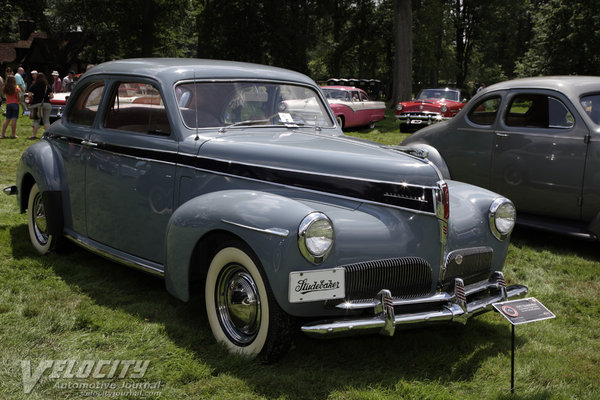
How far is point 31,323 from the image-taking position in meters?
4.14

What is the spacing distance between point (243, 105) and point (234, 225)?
147 cm

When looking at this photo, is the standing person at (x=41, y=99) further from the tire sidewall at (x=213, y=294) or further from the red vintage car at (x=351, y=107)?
the tire sidewall at (x=213, y=294)

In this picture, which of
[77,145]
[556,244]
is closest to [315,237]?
[77,145]

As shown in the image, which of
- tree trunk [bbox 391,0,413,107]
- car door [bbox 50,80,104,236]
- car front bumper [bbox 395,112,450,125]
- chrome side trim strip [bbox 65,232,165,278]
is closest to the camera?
chrome side trim strip [bbox 65,232,165,278]

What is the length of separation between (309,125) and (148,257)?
1717 mm

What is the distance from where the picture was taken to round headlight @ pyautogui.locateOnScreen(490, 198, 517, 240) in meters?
4.16

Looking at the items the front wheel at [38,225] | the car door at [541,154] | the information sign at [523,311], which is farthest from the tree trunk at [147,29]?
the information sign at [523,311]

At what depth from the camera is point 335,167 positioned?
149 inches

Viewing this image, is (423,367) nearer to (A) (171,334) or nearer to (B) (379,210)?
(B) (379,210)

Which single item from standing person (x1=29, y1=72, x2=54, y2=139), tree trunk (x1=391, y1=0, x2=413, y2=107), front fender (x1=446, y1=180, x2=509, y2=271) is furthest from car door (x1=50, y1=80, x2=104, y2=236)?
tree trunk (x1=391, y1=0, x2=413, y2=107)

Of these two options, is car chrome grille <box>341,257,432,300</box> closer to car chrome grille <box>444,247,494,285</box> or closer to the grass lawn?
car chrome grille <box>444,247,494,285</box>

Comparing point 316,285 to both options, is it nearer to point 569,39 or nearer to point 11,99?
point 11,99

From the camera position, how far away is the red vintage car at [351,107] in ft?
61.8

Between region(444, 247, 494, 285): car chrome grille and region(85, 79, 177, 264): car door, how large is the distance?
2.02 metres
